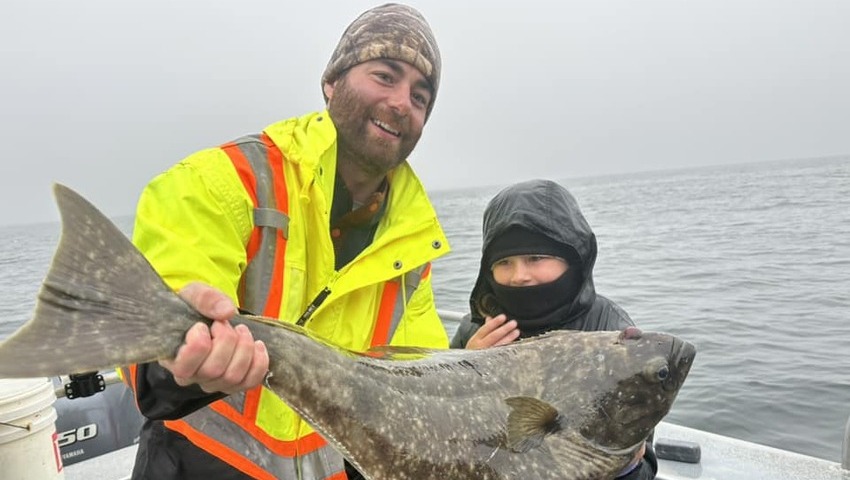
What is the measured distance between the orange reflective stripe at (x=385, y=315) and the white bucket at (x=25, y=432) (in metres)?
2.24

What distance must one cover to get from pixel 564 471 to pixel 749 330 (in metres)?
11.7

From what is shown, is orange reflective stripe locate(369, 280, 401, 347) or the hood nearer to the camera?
orange reflective stripe locate(369, 280, 401, 347)

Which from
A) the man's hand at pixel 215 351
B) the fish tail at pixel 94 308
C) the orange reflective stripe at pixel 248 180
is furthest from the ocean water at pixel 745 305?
the fish tail at pixel 94 308

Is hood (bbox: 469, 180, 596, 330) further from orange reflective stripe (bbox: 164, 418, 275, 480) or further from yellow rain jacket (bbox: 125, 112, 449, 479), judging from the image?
orange reflective stripe (bbox: 164, 418, 275, 480)

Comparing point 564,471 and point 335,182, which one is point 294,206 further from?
point 564,471

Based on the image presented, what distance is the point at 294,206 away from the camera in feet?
9.52

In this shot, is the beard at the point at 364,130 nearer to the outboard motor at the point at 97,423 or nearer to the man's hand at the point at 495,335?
the man's hand at the point at 495,335

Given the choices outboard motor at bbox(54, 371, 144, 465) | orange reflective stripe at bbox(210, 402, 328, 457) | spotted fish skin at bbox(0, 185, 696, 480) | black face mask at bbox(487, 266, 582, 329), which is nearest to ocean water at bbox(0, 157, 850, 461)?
black face mask at bbox(487, 266, 582, 329)

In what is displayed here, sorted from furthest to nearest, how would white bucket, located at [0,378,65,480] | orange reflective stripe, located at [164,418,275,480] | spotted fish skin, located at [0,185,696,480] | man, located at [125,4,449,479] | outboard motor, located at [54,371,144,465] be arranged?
outboard motor, located at [54,371,144,465] → white bucket, located at [0,378,65,480] → orange reflective stripe, located at [164,418,275,480] → man, located at [125,4,449,479] → spotted fish skin, located at [0,185,696,480]

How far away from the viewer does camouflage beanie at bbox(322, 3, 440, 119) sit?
341cm

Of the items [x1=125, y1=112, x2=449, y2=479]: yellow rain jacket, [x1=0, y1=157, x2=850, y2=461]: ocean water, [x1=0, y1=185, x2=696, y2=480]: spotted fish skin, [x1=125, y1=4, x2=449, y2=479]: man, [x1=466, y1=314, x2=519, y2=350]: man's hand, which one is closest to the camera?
[x1=0, y1=185, x2=696, y2=480]: spotted fish skin

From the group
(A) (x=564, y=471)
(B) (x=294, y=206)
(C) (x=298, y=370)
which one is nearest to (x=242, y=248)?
(B) (x=294, y=206)

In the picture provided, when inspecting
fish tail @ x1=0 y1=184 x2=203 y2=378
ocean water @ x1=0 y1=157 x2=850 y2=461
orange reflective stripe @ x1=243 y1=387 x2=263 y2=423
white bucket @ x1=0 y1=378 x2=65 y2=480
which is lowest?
ocean water @ x1=0 y1=157 x2=850 y2=461

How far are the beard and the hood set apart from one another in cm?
80
